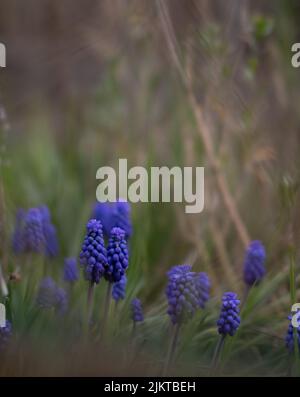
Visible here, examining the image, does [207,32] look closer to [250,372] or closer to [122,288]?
[122,288]

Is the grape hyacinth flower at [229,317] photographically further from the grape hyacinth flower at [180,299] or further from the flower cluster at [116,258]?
the flower cluster at [116,258]

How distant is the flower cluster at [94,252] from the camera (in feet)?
4.00

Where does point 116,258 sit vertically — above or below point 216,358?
above

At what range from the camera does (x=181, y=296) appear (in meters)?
1.27

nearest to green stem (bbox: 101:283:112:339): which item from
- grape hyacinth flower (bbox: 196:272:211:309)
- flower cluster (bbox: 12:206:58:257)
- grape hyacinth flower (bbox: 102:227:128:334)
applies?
grape hyacinth flower (bbox: 102:227:128:334)

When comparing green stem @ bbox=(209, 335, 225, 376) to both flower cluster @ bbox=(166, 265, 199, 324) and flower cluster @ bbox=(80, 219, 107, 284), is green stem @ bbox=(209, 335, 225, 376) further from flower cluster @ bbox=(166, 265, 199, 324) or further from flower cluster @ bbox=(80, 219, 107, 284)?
flower cluster @ bbox=(80, 219, 107, 284)

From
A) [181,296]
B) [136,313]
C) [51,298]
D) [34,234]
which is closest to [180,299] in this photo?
[181,296]

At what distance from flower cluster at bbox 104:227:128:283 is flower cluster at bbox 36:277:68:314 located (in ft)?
0.59

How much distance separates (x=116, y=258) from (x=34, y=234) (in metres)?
0.35

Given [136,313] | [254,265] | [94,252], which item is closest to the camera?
[94,252]

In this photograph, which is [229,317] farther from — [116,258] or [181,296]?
[116,258]

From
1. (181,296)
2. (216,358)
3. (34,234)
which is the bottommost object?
(216,358)

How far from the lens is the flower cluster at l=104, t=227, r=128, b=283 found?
4.05ft
